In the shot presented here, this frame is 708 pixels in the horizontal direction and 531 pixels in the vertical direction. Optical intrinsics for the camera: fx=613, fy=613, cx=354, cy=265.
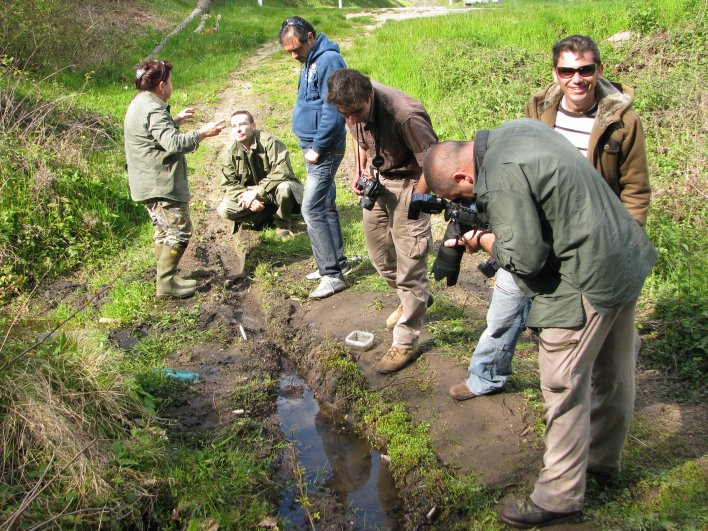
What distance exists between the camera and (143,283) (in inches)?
244

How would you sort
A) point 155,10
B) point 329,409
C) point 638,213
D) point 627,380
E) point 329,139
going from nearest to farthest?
point 627,380 < point 638,213 < point 329,409 < point 329,139 < point 155,10

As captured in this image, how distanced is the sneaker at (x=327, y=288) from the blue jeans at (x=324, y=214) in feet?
0.20

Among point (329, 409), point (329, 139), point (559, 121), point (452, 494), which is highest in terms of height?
point (559, 121)

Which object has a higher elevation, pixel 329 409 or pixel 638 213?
pixel 638 213

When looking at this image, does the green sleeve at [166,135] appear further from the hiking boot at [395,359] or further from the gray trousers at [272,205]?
the hiking boot at [395,359]

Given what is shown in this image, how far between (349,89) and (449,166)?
53.7 inches

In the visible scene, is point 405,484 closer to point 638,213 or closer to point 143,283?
point 638,213

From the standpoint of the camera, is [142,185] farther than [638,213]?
Yes

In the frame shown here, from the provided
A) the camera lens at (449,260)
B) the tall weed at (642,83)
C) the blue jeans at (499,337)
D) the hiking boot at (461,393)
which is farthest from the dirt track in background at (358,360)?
the camera lens at (449,260)

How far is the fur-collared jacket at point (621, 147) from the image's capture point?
10.7 ft

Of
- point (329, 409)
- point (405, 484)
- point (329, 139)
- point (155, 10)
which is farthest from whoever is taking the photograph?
point (155, 10)

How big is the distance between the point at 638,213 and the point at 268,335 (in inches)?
128

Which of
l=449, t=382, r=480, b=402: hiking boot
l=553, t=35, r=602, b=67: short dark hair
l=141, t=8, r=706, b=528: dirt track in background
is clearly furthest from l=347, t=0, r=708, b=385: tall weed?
l=553, t=35, r=602, b=67: short dark hair

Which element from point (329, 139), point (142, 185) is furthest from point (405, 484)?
point (142, 185)
